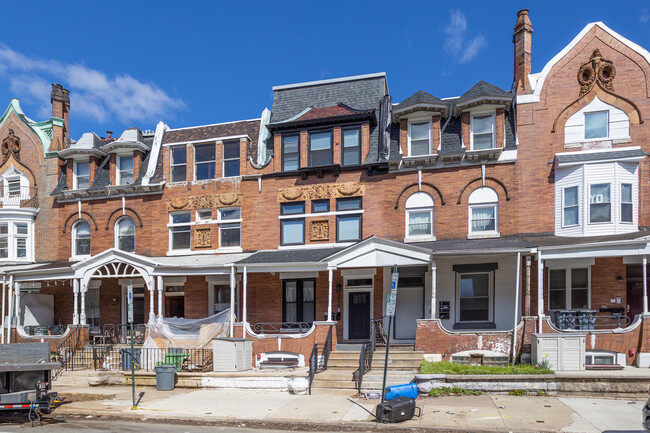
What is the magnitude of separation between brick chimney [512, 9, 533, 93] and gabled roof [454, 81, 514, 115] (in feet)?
2.17

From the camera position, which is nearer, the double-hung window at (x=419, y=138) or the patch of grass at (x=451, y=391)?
the patch of grass at (x=451, y=391)

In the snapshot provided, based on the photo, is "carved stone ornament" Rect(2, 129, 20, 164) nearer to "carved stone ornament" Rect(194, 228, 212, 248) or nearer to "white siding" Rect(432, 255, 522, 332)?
"carved stone ornament" Rect(194, 228, 212, 248)

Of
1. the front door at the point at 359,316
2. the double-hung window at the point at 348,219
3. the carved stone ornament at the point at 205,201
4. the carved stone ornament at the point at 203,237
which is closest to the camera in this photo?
the front door at the point at 359,316

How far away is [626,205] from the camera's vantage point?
60.4ft

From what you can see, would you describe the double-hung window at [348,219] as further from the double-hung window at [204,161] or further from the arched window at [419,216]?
the double-hung window at [204,161]

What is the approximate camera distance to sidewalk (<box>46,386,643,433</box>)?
36.9 feet

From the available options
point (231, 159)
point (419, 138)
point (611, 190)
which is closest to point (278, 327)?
point (231, 159)

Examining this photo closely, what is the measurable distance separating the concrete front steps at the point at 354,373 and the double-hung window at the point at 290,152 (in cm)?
837

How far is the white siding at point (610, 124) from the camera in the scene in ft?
62.3

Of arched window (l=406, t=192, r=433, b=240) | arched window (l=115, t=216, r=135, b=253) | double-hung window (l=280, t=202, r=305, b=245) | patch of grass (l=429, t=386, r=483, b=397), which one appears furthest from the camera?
arched window (l=115, t=216, r=135, b=253)

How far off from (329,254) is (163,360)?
23.0 feet

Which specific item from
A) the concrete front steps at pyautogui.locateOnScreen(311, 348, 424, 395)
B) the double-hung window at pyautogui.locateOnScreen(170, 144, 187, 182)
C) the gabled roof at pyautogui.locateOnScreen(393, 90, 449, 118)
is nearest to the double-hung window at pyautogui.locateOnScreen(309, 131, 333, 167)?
the gabled roof at pyautogui.locateOnScreen(393, 90, 449, 118)

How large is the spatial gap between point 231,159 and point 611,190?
15030 millimetres

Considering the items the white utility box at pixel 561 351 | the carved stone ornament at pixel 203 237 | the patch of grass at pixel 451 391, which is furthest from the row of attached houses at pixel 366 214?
the patch of grass at pixel 451 391
